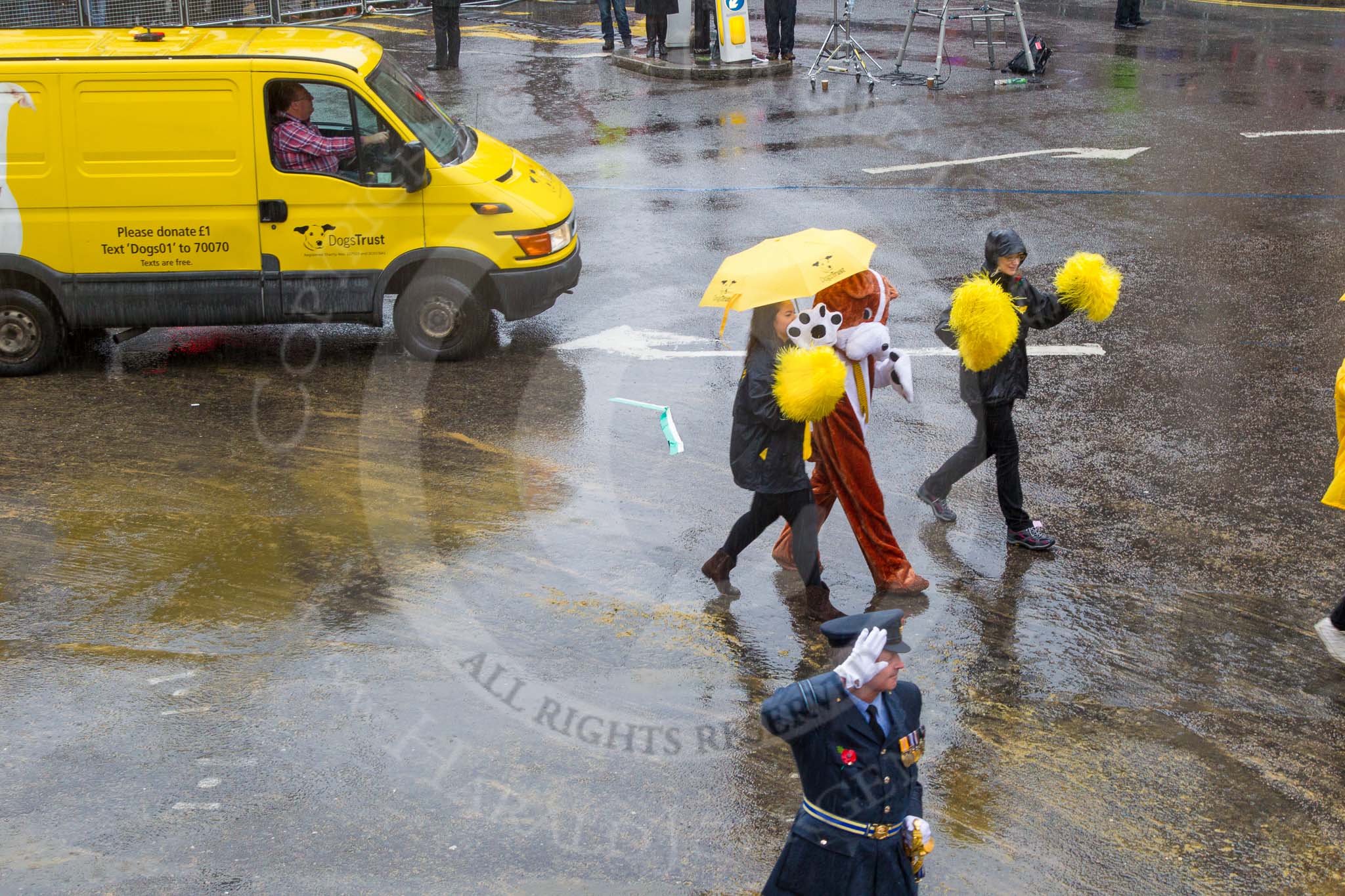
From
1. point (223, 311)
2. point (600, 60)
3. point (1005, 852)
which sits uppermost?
point (600, 60)

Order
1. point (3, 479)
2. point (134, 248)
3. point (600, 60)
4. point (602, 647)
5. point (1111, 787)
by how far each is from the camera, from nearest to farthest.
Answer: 1. point (1111, 787)
2. point (602, 647)
3. point (3, 479)
4. point (134, 248)
5. point (600, 60)

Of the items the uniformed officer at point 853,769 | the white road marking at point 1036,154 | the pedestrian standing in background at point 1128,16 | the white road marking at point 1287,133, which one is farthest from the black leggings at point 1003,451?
the pedestrian standing in background at point 1128,16

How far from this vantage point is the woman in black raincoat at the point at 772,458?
20.0 ft

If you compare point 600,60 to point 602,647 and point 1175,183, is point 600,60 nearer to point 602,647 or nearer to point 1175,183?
point 1175,183

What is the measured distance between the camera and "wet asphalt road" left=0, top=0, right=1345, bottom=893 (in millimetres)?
4961

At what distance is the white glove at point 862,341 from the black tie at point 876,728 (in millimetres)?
2662

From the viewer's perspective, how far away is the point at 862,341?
6297 mm

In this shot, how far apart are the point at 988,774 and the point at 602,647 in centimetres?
185

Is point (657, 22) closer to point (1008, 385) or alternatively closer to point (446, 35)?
point (446, 35)

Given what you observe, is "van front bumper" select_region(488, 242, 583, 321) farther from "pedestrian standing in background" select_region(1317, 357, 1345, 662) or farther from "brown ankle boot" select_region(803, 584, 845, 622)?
"pedestrian standing in background" select_region(1317, 357, 1345, 662)

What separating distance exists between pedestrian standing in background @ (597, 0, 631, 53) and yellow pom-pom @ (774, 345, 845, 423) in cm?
1725

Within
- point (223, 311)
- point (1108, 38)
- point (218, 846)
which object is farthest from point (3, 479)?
point (1108, 38)

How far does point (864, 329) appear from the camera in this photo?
632 centimetres

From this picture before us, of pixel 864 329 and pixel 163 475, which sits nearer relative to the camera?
pixel 864 329
